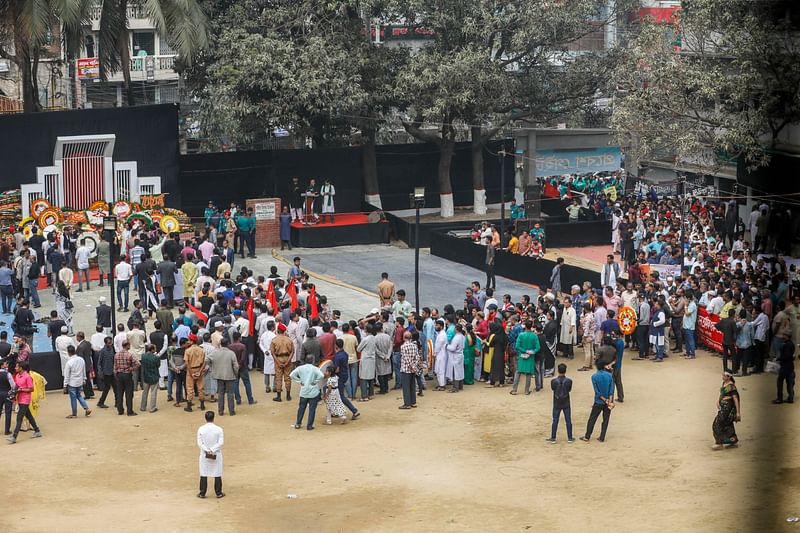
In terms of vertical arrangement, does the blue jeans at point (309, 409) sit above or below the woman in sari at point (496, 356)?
below

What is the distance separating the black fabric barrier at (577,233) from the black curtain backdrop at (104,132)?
1234 cm

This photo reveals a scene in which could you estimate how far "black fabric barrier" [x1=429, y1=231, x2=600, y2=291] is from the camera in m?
31.8

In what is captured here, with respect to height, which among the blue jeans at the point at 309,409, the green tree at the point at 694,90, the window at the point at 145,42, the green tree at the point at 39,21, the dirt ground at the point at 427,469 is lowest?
the dirt ground at the point at 427,469

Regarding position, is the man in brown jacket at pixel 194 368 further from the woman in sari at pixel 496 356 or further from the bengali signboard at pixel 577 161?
the bengali signboard at pixel 577 161

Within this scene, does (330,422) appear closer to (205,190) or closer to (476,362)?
(476,362)

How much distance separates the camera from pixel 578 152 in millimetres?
53344

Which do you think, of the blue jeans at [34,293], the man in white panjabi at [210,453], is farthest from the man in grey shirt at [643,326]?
the blue jeans at [34,293]

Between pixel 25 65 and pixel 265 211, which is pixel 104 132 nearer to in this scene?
pixel 25 65

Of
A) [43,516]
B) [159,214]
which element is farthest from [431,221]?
[43,516]

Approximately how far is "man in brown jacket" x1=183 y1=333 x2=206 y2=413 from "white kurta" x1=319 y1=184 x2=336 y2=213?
20496mm

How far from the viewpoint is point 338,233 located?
4169 cm

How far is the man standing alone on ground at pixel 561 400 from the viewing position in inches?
772

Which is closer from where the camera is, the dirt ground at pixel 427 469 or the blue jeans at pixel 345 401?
the dirt ground at pixel 427 469

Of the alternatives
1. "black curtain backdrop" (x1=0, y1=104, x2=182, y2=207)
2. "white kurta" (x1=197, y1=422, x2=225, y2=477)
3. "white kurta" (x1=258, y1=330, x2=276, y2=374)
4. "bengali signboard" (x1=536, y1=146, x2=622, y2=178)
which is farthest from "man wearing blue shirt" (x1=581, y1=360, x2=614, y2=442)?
"bengali signboard" (x1=536, y1=146, x2=622, y2=178)
